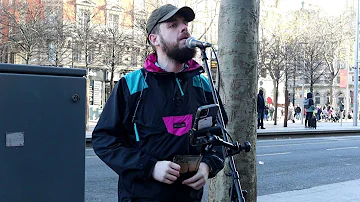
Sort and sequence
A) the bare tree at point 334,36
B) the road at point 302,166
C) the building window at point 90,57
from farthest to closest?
the bare tree at point 334,36 < the building window at point 90,57 < the road at point 302,166

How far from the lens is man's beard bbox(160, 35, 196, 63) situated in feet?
7.84

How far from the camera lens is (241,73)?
3936 millimetres

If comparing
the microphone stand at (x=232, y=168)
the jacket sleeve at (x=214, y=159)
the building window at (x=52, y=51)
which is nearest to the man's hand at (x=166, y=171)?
the jacket sleeve at (x=214, y=159)

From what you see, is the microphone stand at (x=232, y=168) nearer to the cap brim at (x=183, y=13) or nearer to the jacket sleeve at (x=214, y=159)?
the jacket sleeve at (x=214, y=159)

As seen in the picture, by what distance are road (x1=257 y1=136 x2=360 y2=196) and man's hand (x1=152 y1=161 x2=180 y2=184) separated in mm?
5899

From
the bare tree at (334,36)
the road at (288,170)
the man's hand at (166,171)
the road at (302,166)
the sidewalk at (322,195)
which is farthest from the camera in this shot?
the bare tree at (334,36)

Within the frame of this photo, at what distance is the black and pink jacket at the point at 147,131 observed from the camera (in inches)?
89.4

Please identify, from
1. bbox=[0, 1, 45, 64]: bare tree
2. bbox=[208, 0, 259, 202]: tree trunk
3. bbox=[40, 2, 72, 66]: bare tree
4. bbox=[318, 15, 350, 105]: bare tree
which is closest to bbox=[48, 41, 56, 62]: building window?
bbox=[40, 2, 72, 66]: bare tree

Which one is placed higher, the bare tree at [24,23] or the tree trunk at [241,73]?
the bare tree at [24,23]

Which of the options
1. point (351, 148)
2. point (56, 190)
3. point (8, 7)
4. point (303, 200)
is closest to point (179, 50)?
point (56, 190)

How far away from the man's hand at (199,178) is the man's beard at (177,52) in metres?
0.55

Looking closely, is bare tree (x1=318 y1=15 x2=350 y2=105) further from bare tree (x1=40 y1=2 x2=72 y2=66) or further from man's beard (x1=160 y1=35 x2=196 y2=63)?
man's beard (x1=160 y1=35 x2=196 y2=63)

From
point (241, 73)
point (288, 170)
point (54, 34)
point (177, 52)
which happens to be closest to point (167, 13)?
point (177, 52)

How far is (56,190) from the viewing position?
6.95ft
